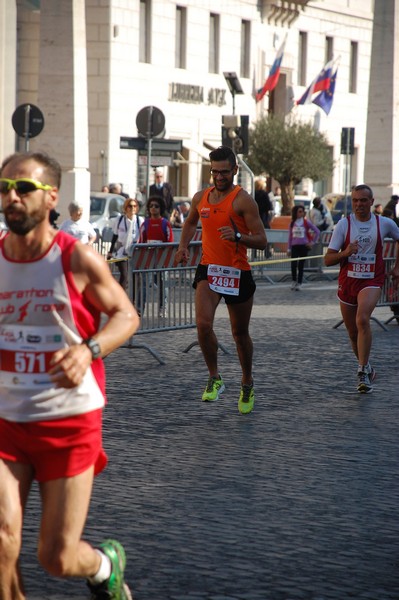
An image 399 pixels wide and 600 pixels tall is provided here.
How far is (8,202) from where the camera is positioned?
4715 millimetres

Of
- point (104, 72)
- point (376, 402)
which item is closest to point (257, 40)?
point (104, 72)

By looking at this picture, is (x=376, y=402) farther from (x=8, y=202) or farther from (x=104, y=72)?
(x=104, y=72)

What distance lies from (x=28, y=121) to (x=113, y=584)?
62.9ft

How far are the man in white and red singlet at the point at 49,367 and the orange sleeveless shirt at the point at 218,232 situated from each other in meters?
5.46

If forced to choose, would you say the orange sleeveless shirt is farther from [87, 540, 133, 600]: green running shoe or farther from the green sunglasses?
the green sunglasses

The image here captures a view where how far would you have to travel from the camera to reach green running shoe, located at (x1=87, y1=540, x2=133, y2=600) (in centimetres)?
489

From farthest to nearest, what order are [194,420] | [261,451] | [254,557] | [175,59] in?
[175,59] → [194,420] → [261,451] → [254,557]

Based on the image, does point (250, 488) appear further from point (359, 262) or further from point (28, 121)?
point (28, 121)

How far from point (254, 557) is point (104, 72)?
39801 millimetres

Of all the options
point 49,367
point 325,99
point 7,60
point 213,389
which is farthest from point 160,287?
point 325,99

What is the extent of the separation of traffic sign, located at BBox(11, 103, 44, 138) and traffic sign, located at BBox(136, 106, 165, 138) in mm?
2076

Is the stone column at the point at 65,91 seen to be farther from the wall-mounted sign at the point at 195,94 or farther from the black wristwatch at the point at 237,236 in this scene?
the black wristwatch at the point at 237,236

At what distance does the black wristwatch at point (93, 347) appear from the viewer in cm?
466

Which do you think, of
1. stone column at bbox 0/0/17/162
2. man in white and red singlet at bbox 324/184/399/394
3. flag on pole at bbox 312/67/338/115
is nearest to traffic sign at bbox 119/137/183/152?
stone column at bbox 0/0/17/162
